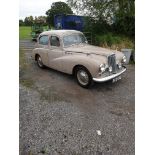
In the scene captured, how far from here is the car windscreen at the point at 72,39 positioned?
21.0 ft

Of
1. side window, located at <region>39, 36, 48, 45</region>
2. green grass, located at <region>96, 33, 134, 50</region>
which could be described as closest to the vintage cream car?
side window, located at <region>39, 36, 48, 45</region>

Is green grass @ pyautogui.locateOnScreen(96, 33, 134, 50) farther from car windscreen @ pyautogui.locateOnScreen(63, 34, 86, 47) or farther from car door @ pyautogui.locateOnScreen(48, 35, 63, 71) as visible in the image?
car door @ pyautogui.locateOnScreen(48, 35, 63, 71)

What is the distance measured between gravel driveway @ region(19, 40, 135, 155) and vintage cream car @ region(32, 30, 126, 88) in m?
0.38

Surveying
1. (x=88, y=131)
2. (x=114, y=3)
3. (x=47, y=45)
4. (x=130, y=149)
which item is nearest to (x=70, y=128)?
(x=88, y=131)

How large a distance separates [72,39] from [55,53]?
0.72 metres

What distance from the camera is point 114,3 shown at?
10.3m

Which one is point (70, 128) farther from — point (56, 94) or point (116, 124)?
point (56, 94)

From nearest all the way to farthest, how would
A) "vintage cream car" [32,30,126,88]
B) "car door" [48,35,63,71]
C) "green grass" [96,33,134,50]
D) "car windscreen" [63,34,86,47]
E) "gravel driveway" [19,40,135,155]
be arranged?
"gravel driveway" [19,40,135,155] < "vintage cream car" [32,30,126,88] < "car door" [48,35,63,71] < "car windscreen" [63,34,86,47] < "green grass" [96,33,134,50]

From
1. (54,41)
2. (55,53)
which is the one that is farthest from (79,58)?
(54,41)

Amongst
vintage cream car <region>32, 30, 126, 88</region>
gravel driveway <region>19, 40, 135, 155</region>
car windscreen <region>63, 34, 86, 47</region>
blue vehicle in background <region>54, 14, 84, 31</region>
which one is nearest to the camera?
gravel driveway <region>19, 40, 135, 155</region>

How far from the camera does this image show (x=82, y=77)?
553cm

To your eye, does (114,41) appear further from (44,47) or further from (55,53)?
(55,53)

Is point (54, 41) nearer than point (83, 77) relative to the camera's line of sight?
No

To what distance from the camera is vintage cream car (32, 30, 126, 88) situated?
5.23 metres
